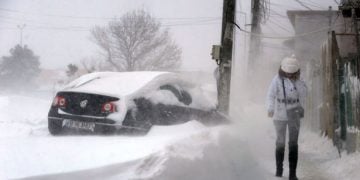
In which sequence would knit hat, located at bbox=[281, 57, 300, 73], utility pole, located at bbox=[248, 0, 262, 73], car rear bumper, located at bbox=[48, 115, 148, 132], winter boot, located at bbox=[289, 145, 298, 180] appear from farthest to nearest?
utility pole, located at bbox=[248, 0, 262, 73] → knit hat, located at bbox=[281, 57, 300, 73] → winter boot, located at bbox=[289, 145, 298, 180] → car rear bumper, located at bbox=[48, 115, 148, 132]

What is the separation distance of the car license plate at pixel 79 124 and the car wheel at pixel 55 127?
78 mm

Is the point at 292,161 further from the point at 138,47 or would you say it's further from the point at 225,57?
the point at 138,47

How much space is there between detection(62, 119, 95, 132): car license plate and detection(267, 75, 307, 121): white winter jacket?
2425 millimetres

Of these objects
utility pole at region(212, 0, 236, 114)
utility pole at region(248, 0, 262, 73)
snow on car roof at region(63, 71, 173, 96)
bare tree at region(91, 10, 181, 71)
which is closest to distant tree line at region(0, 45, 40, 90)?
bare tree at region(91, 10, 181, 71)

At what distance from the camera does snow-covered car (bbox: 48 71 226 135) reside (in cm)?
609

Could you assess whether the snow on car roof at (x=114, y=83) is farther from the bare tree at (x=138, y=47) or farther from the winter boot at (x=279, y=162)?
the bare tree at (x=138, y=47)

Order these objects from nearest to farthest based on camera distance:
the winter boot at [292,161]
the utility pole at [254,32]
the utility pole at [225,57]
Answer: the winter boot at [292,161] < the utility pole at [225,57] < the utility pole at [254,32]

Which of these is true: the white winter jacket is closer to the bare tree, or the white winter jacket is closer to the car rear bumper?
the car rear bumper

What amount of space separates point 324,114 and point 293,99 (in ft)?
10.8

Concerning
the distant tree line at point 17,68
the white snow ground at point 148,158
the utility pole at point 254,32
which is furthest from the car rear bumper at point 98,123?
the distant tree line at point 17,68

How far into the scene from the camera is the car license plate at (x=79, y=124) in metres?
6.26

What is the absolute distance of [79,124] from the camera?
251 inches

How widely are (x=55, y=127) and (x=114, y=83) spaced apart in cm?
104

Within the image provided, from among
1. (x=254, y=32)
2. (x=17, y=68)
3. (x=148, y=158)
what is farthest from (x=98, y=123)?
(x=17, y=68)
